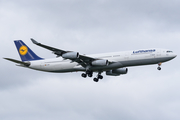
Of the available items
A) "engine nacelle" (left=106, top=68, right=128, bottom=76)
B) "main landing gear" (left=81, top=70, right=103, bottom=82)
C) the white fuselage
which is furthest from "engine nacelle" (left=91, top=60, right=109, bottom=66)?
"engine nacelle" (left=106, top=68, right=128, bottom=76)

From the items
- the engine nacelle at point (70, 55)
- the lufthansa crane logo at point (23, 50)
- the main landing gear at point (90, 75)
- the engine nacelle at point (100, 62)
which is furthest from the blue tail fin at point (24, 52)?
the engine nacelle at point (100, 62)

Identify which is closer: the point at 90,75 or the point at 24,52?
the point at 90,75

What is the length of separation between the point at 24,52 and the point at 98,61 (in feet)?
57.6

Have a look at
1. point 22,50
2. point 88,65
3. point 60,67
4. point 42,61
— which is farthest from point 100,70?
point 22,50

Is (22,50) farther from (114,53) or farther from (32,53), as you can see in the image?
(114,53)

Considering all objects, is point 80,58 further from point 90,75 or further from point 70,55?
point 90,75

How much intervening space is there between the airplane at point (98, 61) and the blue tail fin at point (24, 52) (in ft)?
4.17

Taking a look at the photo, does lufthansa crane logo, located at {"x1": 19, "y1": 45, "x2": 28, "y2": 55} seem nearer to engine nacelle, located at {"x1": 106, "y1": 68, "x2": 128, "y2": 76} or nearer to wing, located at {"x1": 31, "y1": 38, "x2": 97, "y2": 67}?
wing, located at {"x1": 31, "y1": 38, "x2": 97, "y2": 67}

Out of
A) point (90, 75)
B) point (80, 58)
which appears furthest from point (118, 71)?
point (80, 58)

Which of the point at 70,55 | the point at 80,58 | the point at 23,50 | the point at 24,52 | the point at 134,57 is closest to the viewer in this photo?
the point at 70,55

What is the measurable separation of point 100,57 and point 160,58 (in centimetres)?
1045

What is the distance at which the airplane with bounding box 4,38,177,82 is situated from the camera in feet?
192

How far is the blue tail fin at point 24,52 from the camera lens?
68.3m

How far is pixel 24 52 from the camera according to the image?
69.3 metres
